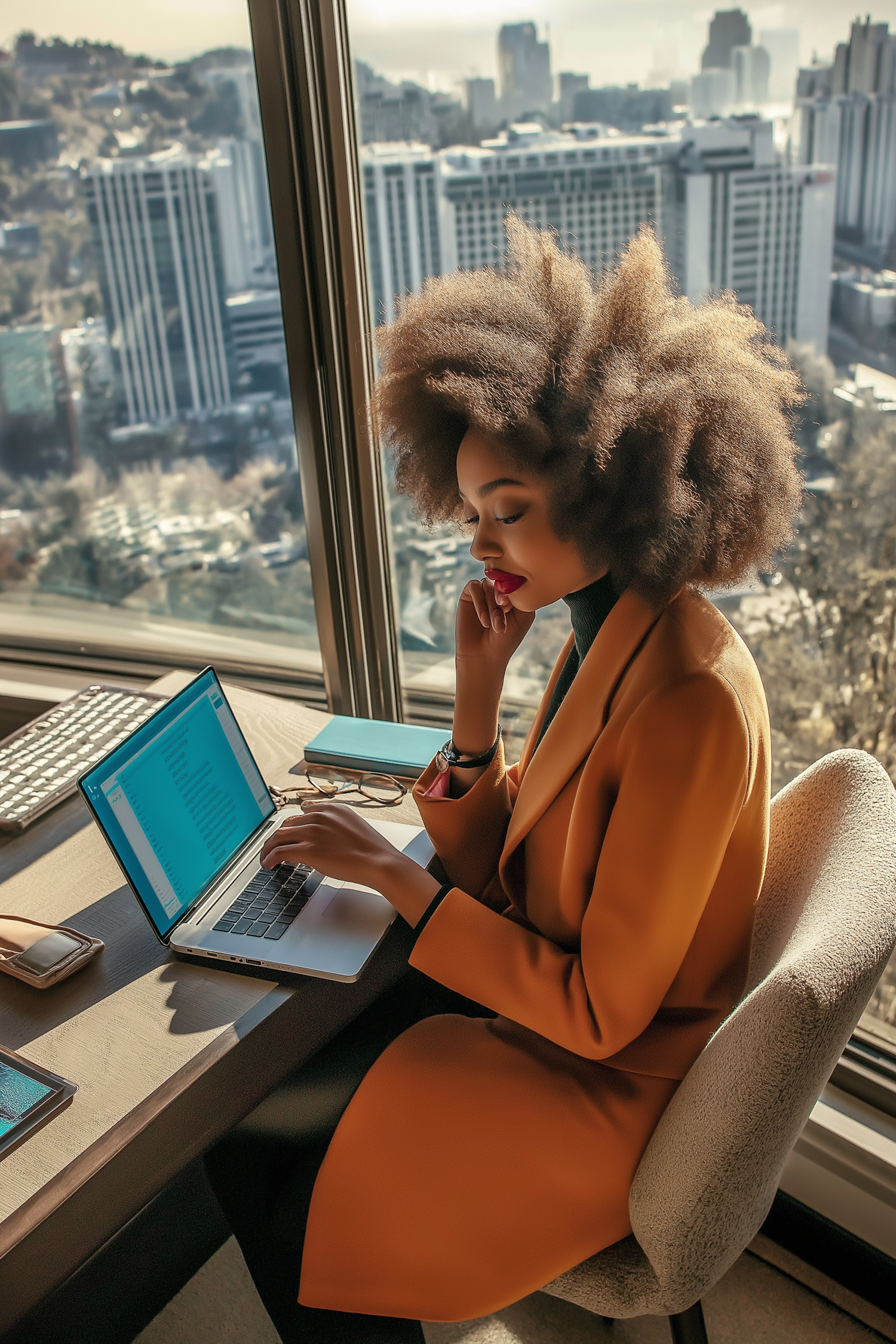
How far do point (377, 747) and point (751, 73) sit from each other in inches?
40.9

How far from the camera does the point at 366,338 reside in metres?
1.65

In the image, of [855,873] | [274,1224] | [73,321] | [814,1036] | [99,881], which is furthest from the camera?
[73,321]

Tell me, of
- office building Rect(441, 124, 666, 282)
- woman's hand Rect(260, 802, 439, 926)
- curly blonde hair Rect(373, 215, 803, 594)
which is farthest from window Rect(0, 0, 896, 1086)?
woman's hand Rect(260, 802, 439, 926)

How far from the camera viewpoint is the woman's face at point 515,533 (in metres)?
0.95

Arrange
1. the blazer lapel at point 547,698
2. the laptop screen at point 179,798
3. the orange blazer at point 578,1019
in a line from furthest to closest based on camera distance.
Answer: the blazer lapel at point 547,698 < the laptop screen at point 179,798 < the orange blazer at point 578,1019

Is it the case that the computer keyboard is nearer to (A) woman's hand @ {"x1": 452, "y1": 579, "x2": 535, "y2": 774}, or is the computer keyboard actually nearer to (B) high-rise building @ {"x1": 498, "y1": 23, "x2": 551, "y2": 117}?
(A) woman's hand @ {"x1": 452, "y1": 579, "x2": 535, "y2": 774}

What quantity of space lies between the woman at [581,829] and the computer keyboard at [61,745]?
47 cm

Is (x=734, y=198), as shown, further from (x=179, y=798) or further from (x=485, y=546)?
(x=179, y=798)

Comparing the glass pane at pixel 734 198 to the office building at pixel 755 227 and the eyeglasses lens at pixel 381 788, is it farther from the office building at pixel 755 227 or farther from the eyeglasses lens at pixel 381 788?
the eyeglasses lens at pixel 381 788

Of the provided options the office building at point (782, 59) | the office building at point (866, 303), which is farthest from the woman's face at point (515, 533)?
the office building at point (782, 59)

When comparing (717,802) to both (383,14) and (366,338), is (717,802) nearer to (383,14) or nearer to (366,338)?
(366,338)

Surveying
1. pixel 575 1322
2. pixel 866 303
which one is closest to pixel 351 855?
pixel 575 1322

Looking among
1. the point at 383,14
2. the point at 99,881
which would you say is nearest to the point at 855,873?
the point at 99,881

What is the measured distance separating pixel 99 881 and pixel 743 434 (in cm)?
87
